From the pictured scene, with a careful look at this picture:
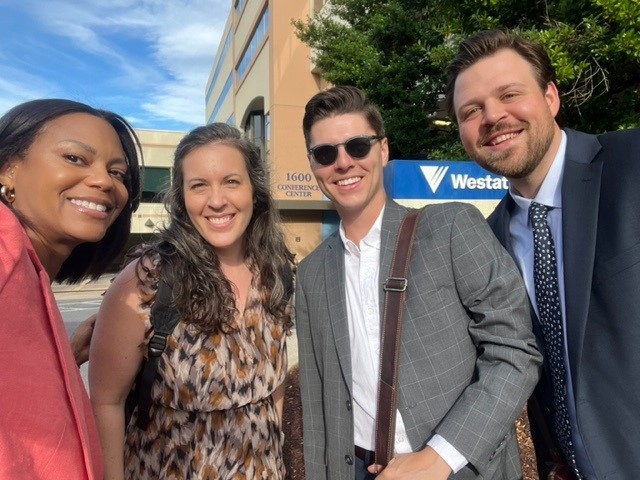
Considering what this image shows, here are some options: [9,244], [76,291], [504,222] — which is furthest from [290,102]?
[9,244]

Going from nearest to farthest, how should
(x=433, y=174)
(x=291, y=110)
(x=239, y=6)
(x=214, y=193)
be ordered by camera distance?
(x=214, y=193), (x=433, y=174), (x=291, y=110), (x=239, y=6)

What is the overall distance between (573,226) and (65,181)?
1.88 m

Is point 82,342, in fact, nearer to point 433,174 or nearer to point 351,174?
point 351,174

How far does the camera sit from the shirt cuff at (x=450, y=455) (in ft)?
5.09

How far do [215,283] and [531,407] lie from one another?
1.58 m

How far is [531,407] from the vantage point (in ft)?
6.77

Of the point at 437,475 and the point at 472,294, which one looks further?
the point at 472,294

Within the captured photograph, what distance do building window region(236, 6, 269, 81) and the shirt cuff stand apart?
78.4ft

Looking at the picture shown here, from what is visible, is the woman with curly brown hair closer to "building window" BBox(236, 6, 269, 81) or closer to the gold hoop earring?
the gold hoop earring

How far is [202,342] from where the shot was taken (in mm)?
2127

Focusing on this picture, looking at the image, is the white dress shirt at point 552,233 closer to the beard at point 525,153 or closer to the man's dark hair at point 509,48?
the beard at point 525,153

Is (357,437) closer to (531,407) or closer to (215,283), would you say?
(531,407)

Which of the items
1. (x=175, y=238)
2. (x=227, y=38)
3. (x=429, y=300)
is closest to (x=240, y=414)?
(x=175, y=238)

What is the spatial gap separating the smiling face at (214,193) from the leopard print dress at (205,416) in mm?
499
